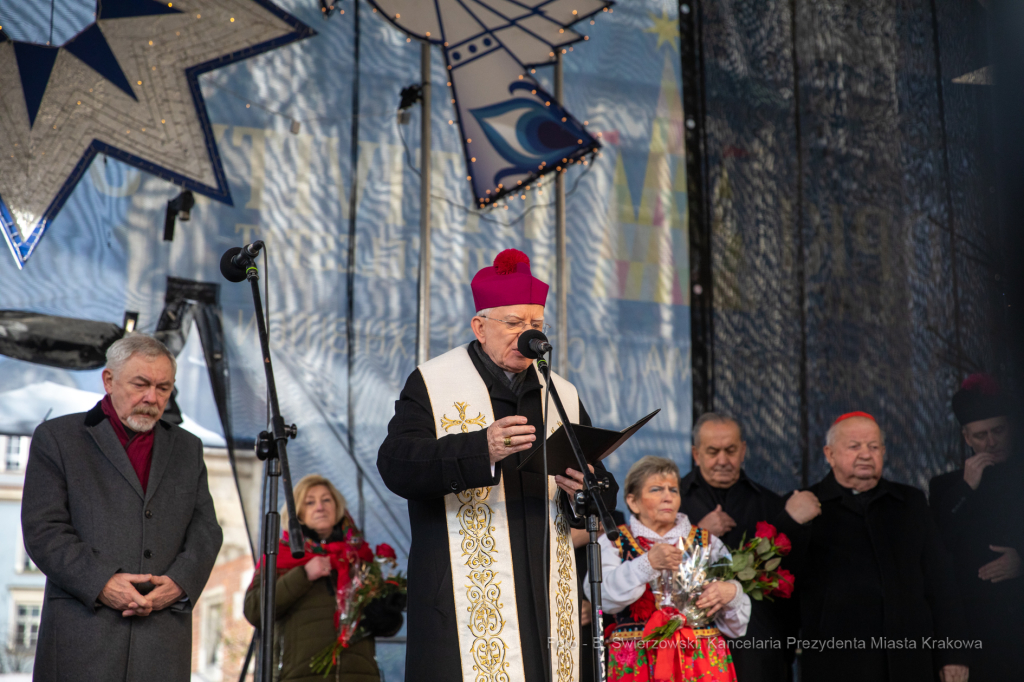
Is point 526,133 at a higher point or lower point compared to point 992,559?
higher

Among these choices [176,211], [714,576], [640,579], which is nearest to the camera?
[640,579]

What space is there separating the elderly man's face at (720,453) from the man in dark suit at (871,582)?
0.41 m

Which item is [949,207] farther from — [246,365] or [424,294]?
[246,365]

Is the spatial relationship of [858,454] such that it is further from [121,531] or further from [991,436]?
[121,531]

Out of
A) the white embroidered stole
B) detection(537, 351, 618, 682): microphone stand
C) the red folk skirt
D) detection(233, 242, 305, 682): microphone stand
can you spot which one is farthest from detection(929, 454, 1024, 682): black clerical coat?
detection(233, 242, 305, 682): microphone stand

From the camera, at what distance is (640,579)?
3.63 metres

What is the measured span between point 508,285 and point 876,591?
7.93ft

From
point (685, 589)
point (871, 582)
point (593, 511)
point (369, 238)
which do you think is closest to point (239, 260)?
point (593, 511)

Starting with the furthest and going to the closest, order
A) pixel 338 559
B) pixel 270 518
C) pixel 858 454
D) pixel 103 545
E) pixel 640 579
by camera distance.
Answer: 1. pixel 858 454
2. pixel 338 559
3. pixel 640 579
4. pixel 103 545
5. pixel 270 518

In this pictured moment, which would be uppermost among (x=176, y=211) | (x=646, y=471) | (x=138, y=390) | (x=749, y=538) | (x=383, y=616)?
(x=176, y=211)

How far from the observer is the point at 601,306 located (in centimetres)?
590

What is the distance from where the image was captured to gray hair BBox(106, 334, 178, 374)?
137 inches

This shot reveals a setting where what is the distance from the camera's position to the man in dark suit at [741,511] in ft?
14.4

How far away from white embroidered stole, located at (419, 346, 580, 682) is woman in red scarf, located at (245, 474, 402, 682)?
4.69 ft
